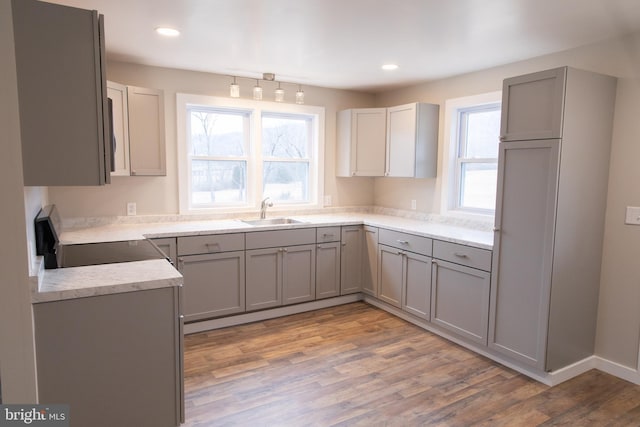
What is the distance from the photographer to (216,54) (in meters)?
3.29

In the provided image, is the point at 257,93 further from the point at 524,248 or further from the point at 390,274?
the point at 524,248

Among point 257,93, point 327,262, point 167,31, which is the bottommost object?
point 327,262

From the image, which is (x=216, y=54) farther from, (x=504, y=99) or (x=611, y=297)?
(x=611, y=297)

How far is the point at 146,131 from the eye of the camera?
3.45 meters

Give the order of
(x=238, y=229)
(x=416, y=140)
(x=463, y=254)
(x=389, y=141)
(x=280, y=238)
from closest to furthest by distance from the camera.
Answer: (x=463, y=254) < (x=238, y=229) < (x=280, y=238) < (x=416, y=140) < (x=389, y=141)

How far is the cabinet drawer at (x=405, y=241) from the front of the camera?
3.50m

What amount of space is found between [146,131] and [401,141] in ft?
8.02

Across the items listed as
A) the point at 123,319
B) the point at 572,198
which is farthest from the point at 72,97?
the point at 572,198

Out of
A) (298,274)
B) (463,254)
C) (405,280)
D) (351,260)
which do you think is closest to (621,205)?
(463,254)

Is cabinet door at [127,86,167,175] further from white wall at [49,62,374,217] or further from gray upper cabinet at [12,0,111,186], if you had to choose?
gray upper cabinet at [12,0,111,186]

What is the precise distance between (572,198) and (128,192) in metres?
3.54

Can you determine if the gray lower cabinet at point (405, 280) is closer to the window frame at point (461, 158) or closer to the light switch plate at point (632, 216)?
the window frame at point (461, 158)

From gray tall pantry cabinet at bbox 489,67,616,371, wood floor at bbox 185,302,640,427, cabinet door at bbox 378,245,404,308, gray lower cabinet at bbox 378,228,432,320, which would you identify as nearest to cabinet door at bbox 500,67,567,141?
gray tall pantry cabinet at bbox 489,67,616,371

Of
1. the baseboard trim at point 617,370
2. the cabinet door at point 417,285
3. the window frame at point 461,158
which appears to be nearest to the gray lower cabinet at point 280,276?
the cabinet door at point 417,285
